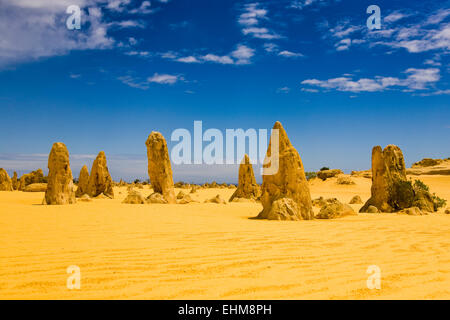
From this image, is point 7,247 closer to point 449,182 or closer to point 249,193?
point 249,193

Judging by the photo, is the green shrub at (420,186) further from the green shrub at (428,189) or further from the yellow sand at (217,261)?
the yellow sand at (217,261)

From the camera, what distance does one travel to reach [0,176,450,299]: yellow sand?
313cm

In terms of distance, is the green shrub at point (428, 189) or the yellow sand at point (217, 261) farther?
the green shrub at point (428, 189)

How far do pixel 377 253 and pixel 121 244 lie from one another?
3724 millimetres

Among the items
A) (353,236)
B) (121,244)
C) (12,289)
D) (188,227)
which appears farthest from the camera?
(188,227)

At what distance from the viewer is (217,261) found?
13.5 ft

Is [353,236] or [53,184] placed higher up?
[53,184]

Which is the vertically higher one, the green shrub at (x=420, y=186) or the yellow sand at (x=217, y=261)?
the green shrub at (x=420, y=186)

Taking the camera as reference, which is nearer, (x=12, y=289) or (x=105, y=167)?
(x=12, y=289)

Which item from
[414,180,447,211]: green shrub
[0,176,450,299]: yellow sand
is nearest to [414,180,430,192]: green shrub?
[414,180,447,211]: green shrub

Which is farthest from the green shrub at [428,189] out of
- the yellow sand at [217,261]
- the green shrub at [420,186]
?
the yellow sand at [217,261]

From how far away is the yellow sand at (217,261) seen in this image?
313cm

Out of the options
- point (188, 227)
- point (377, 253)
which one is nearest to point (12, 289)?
point (188, 227)

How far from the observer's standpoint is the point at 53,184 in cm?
1233
